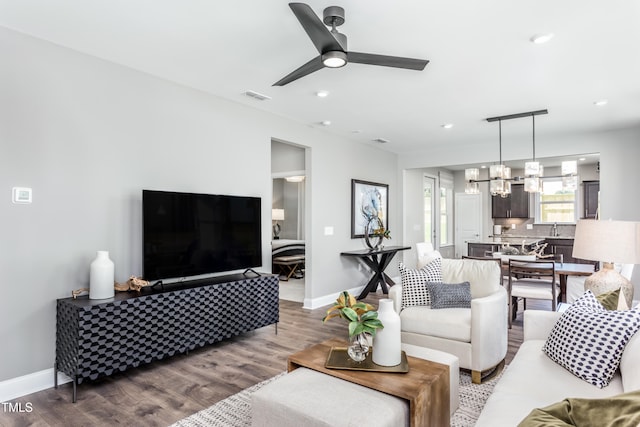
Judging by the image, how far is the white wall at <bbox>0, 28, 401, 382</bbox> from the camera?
273 cm

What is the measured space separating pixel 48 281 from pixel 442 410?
115 inches

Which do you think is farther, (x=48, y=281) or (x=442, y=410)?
(x=48, y=281)

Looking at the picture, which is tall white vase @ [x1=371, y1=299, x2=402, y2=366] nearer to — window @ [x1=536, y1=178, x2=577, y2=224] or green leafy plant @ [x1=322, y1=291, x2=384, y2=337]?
green leafy plant @ [x1=322, y1=291, x2=384, y2=337]

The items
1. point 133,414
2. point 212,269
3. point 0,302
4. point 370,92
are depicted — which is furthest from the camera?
point 370,92

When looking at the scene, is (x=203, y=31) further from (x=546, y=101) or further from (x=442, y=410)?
(x=546, y=101)

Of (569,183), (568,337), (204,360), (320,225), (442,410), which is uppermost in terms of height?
(569,183)

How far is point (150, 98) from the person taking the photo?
353 centimetres

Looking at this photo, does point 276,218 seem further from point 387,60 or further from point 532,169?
point 387,60

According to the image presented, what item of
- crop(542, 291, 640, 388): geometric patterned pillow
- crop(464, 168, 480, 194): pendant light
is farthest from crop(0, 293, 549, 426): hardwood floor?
crop(464, 168, 480, 194): pendant light

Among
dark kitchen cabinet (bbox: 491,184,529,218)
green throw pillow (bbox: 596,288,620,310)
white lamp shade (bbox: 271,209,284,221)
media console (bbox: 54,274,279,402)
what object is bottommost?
media console (bbox: 54,274,279,402)

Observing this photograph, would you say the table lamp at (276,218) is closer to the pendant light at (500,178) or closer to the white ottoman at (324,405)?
the pendant light at (500,178)

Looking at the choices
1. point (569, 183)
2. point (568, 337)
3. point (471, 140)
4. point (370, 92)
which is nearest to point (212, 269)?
point (370, 92)

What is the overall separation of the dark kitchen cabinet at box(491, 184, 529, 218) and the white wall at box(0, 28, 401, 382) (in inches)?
279

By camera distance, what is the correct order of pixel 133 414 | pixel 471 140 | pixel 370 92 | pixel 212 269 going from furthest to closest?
pixel 471 140, pixel 370 92, pixel 212 269, pixel 133 414
